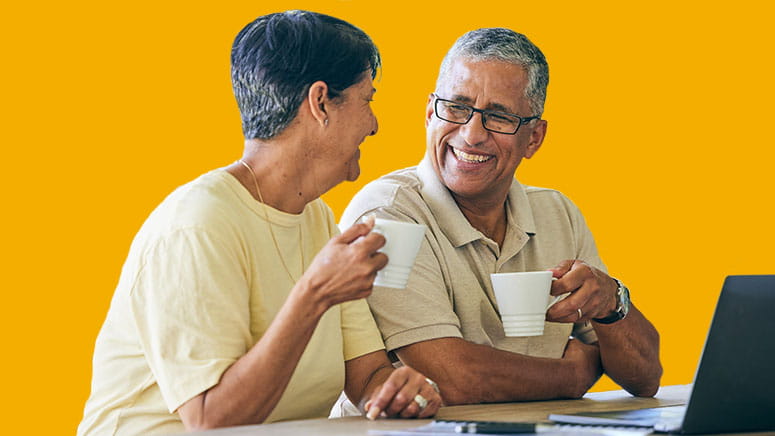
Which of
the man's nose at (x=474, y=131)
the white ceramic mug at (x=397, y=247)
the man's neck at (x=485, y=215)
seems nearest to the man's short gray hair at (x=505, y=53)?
the man's nose at (x=474, y=131)

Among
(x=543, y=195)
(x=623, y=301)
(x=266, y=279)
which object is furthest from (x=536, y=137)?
(x=266, y=279)

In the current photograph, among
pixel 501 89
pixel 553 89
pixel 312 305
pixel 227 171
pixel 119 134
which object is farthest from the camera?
pixel 553 89

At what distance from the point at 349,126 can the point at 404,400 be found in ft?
1.91

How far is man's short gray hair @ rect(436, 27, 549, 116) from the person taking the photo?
253 cm

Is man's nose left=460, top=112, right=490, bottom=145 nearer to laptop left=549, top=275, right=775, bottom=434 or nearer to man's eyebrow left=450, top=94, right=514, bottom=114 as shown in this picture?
man's eyebrow left=450, top=94, right=514, bottom=114

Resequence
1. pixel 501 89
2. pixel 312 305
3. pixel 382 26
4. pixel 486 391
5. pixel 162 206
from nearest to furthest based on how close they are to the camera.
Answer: pixel 312 305 < pixel 162 206 < pixel 486 391 < pixel 501 89 < pixel 382 26

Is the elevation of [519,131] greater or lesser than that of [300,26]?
lesser

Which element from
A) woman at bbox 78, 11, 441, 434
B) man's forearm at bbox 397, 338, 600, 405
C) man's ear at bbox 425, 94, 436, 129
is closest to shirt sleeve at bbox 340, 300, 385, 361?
woman at bbox 78, 11, 441, 434

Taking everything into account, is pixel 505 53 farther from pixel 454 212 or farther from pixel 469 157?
pixel 454 212

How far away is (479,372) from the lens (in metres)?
2.21

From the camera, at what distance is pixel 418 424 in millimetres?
1681

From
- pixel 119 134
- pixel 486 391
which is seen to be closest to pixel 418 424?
pixel 486 391

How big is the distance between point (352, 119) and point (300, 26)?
0.72 feet

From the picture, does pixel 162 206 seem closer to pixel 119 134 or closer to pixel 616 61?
pixel 119 134
